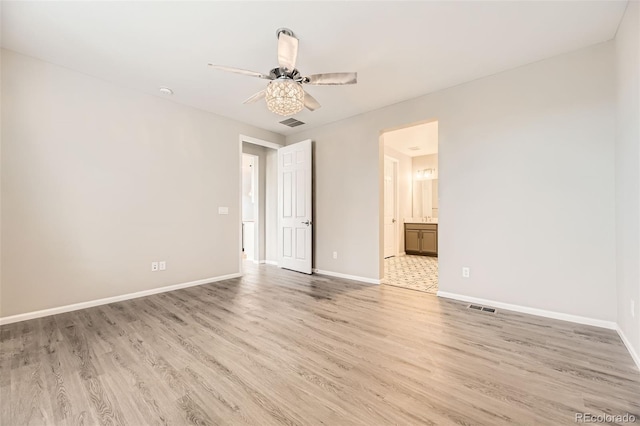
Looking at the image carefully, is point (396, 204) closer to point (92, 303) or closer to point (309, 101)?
point (309, 101)

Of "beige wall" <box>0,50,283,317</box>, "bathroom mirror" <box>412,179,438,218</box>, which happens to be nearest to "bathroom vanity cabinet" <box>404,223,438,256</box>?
"bathroom mirror" <box>412,179,438,218</box>

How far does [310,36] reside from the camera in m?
2.40

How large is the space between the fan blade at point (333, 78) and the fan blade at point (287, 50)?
0.69 feet

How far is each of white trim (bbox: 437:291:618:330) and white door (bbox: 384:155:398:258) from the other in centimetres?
340

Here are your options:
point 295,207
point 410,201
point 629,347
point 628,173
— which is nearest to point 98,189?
point 295,207

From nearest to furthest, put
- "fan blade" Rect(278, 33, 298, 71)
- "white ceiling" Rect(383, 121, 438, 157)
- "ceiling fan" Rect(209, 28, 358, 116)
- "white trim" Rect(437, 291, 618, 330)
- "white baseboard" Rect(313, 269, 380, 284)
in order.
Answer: "fan blade" Rect(278, 33, 298, 71)
"ceiling fan" Rect(209, 28, 358, 116)
"white trim" Rect(437, 291, 618, 330)
"white baseboard" Rect(313, 269, 380, 284)
"white ceiling" Rect(383, 121, 438, 157)

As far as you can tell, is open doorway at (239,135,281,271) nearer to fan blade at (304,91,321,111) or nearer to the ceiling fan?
fan blade at (304,91,321,111)

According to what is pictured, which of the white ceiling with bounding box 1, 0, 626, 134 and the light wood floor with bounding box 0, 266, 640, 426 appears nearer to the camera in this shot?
the light wood floor with bounding box 0, 266, 640, 426

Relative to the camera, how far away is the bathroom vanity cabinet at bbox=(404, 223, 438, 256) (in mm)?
6801

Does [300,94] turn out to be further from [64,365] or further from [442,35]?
[64,365]

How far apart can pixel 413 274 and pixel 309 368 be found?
3455mm

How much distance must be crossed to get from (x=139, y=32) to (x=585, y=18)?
401cm

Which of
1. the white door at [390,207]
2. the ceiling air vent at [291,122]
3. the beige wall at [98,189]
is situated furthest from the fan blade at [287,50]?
the white door at [390,207]

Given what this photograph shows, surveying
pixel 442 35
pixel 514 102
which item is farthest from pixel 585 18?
pixel 442 35
